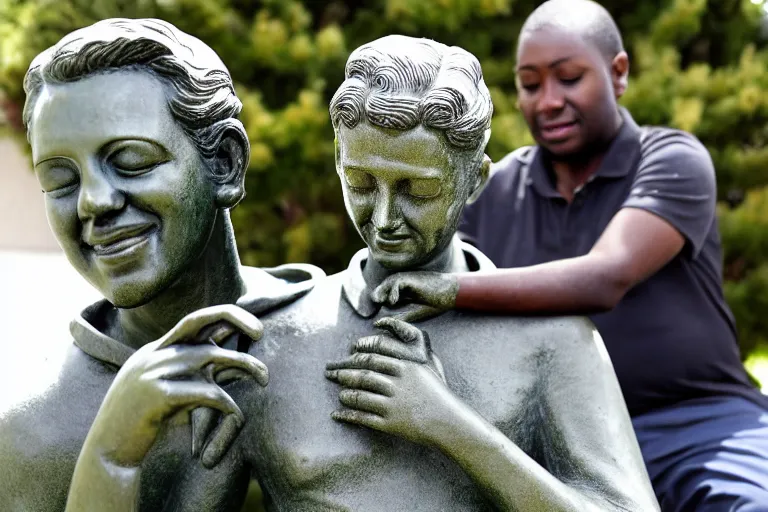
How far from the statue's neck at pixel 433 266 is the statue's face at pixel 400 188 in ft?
0.37

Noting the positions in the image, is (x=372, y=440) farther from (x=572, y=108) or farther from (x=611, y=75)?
(x=611, y=75)

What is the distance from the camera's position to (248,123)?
7918 mm

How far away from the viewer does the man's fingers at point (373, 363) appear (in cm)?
287

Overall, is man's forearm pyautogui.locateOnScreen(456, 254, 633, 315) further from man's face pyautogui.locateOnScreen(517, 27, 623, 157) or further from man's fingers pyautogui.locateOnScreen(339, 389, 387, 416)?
man's face pyautogui.locateOnScreen(517, 27, 623, 157)

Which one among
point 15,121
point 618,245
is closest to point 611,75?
point 618,245

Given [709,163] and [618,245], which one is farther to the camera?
[709,163]

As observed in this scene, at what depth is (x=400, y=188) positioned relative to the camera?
287 cm

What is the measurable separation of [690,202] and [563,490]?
2.08m

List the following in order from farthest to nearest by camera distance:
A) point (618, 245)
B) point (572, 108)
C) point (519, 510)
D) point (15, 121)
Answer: point (15, 121)
point (572, 108)
point (618, 245)
point (519, 510)

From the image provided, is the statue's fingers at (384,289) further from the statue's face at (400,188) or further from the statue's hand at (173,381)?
A: the statue's hand at (173,381)

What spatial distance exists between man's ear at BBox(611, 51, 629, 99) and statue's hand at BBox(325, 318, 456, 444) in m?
2.20

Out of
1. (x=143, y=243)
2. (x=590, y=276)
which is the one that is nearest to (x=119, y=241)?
(x=143, y=243)

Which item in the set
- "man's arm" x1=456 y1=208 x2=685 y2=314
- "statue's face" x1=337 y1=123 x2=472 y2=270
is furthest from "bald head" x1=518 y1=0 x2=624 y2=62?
"statue's face" x1=337 y1=123 x2=472 y2=270

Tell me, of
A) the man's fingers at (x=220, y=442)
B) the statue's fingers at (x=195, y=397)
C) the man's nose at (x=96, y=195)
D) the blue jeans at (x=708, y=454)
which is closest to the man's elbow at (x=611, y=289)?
the blue jeans at (x=708, y=454)
